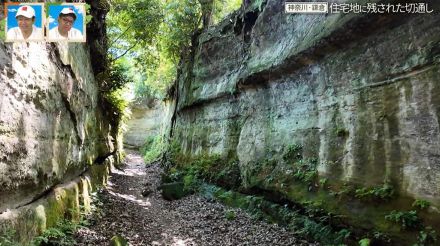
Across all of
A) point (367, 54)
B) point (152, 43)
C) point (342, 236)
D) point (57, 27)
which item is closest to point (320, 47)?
point (367, 54)

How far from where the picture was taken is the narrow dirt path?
805 centimetres

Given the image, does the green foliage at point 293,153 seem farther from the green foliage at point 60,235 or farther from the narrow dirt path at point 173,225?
the green foliage at point 60,235

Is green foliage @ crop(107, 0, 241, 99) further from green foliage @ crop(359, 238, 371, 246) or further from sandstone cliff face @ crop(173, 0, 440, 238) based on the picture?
green foliage @ crop(359, 238, 371, 246)

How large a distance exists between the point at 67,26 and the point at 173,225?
623cm

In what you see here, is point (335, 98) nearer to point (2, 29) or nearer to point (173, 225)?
point (173, 225)

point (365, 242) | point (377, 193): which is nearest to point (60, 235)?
point (365, 242)

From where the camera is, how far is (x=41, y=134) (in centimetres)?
653

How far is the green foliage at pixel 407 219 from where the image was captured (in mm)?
5902

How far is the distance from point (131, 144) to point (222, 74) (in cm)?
2570

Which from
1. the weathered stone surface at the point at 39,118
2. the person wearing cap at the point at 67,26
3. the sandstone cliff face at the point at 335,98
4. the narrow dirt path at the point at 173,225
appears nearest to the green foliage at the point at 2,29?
the weathered stone surface at the point at 39,118

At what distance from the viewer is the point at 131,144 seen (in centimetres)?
3825

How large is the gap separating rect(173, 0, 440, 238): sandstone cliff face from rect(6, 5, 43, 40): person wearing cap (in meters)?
6.28

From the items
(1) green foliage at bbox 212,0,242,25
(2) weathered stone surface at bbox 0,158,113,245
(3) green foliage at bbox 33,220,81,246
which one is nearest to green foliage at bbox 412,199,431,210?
(3) green foliage at bbox 33,220,81,246

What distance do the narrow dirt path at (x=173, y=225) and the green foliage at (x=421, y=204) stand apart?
2625 millimetres
